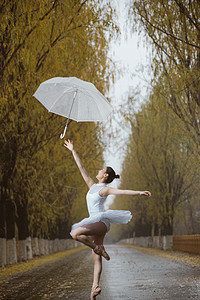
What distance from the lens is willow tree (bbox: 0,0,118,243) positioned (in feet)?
42.5

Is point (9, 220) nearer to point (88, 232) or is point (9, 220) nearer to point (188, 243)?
point (188, 243)

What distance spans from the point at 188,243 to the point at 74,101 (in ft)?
68.1

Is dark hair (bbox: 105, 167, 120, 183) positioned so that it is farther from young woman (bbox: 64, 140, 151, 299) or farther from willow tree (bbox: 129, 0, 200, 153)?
willow tree (bbox: 129, 0, 200, 153)

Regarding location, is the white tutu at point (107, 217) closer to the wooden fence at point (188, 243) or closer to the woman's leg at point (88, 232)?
the woman's leg at point (88, 232)

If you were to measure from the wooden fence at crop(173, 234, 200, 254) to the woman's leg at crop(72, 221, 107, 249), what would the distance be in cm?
1864

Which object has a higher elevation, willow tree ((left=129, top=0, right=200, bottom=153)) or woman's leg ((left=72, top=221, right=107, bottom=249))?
willow tree ((left=129, top=0, right=200, bottom=153))

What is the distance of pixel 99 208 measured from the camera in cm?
723

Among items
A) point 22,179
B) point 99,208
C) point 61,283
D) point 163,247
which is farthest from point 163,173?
point 99,208

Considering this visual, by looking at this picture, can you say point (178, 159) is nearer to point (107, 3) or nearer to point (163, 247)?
point (163, 247)

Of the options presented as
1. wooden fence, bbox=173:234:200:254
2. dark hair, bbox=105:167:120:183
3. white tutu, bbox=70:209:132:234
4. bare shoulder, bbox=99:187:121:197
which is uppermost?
dark hair, bbox=105:167:120:183

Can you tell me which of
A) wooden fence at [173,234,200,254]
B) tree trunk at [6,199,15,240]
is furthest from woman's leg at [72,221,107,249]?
wooden fence at [173,234,200,254]

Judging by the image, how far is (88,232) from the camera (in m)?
7.04

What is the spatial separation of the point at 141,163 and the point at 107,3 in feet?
64.8

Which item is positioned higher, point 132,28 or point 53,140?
point 132,28
